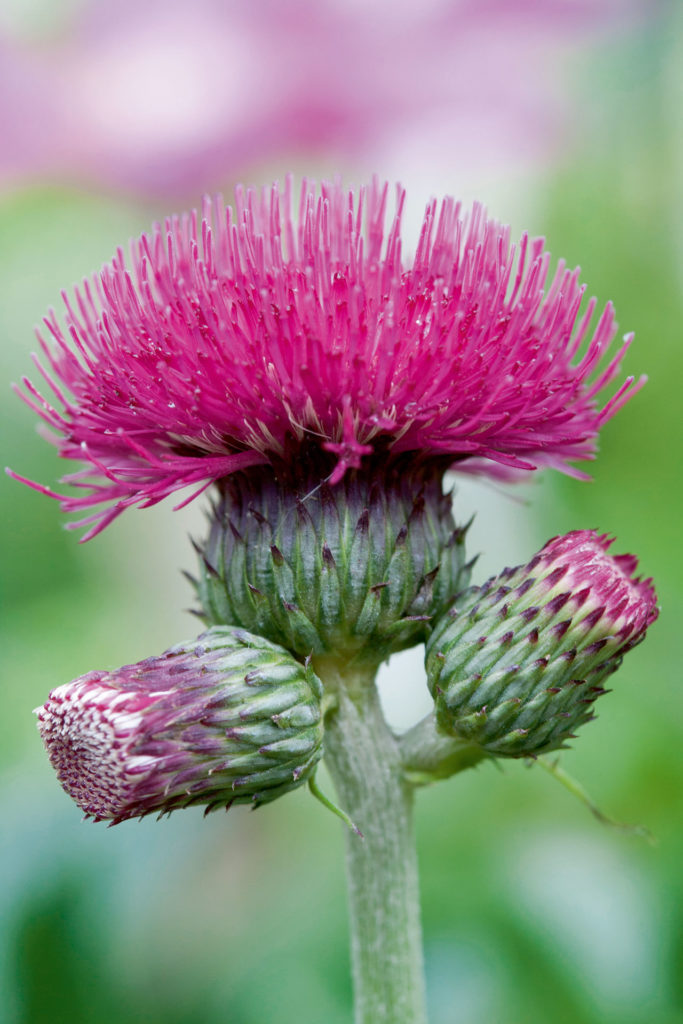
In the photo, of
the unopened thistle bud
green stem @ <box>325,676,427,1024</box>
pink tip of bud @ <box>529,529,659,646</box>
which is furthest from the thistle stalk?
pink tip of bud @ <box>529,529,659,646</box>

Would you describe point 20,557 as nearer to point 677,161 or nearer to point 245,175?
point 245,175

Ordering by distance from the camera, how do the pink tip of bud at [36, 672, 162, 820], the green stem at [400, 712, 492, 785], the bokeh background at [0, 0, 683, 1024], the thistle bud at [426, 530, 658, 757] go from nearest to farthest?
1. the pink tip of bud at [36, 672, 162, 820]
2. the thistle bud at [426, 530, 658, 757]
3. the green stem at [400, 712, 492, 785]
4. the bokeh background at [0, 0, 683, 1024]

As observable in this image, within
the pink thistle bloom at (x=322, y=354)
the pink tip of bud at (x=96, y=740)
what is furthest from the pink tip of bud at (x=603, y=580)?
the pink tip of bud at (x=96, y=740)

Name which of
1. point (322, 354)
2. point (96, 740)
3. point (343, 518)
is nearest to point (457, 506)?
point (343, 518)

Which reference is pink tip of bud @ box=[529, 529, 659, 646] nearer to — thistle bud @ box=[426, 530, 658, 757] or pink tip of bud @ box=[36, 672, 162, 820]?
thistle bud @ box=[426, 530, 658, 757]

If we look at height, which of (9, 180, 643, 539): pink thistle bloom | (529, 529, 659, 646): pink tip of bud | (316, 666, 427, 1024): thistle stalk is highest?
(9, 180, 643, 539): pink thistle bloom
